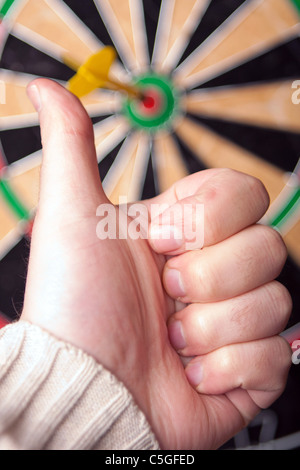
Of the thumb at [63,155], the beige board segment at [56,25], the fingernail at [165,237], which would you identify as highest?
the beige board segment at [56,25]

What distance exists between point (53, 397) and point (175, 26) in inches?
25.2

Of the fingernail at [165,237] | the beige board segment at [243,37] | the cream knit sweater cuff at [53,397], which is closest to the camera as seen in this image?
the cream knit sweater cuff at [53,397]

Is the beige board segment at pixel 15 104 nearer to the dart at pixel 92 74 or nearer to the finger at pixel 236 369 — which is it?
the dart at pixel 92 74

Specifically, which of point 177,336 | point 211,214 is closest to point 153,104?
point 211,214

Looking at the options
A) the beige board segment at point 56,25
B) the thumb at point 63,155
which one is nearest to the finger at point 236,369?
the thumb at point 63,155

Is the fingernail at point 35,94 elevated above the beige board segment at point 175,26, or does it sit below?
below

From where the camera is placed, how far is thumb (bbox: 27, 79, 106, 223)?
0.46 meters

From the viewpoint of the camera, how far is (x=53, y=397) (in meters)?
0.41

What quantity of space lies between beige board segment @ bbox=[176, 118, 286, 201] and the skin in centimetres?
20

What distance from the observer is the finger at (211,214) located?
51 cm

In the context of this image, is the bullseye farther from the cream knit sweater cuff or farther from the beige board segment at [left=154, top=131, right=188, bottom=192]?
the cream knit sweater cuff

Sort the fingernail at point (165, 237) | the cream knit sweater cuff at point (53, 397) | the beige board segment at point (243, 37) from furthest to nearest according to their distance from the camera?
the beige board segment at point (243, 37)
the fingernail at point (165, 237)
the cream knit sweater cuff at point (53, 397)

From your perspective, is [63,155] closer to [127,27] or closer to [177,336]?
[177,336]

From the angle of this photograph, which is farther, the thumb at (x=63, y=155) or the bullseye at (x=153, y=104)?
the bullseye at (x=153, y=104)
